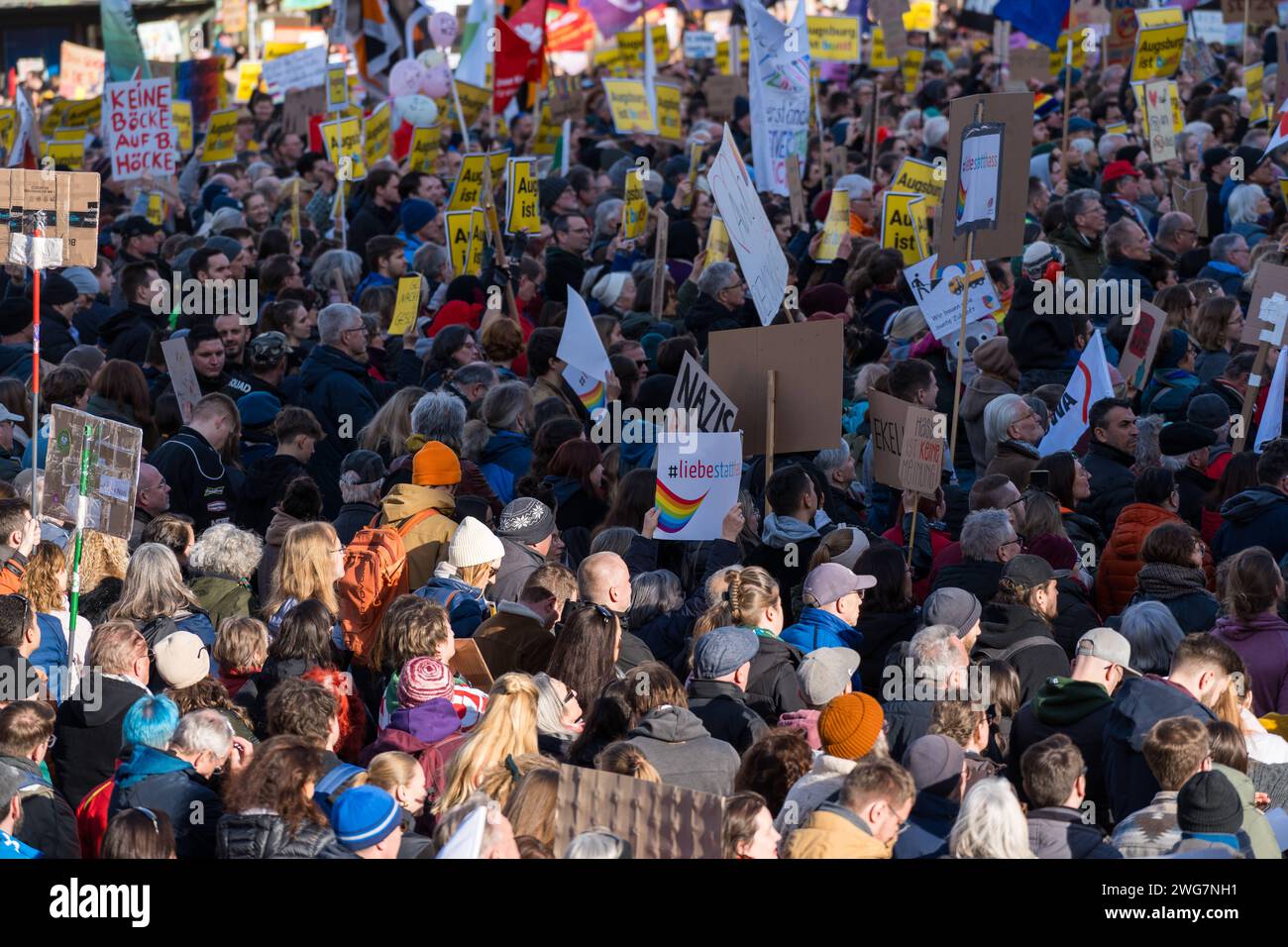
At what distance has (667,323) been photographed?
11.3 meters

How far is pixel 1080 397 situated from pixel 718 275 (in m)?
2.98

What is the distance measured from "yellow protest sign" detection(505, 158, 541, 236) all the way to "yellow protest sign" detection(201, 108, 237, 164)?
502cm

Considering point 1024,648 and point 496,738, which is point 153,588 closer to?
point 496,738

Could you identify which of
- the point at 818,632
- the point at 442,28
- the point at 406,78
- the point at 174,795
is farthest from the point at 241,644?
the point at 442,28

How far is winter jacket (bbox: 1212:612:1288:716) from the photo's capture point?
606cm

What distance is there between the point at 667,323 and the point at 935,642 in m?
5.82

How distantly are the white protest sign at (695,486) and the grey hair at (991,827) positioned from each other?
3.08 meters

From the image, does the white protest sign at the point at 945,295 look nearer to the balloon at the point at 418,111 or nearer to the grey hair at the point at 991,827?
the grey hair at the point at 991,827

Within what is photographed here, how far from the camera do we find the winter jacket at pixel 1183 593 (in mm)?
6461

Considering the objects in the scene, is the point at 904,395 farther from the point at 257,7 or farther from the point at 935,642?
the point at 257,7

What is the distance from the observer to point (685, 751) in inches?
204

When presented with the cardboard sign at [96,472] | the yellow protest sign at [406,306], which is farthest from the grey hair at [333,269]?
the cardboard sign at [96,472]

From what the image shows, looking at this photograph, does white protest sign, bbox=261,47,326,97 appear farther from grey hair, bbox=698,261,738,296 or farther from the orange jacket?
the orange jacket

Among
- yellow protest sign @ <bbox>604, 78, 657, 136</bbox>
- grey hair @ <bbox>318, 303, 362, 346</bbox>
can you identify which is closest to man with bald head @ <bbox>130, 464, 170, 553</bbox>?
grey hair @ <bbox>318, 303, 362, 346</bbox>
